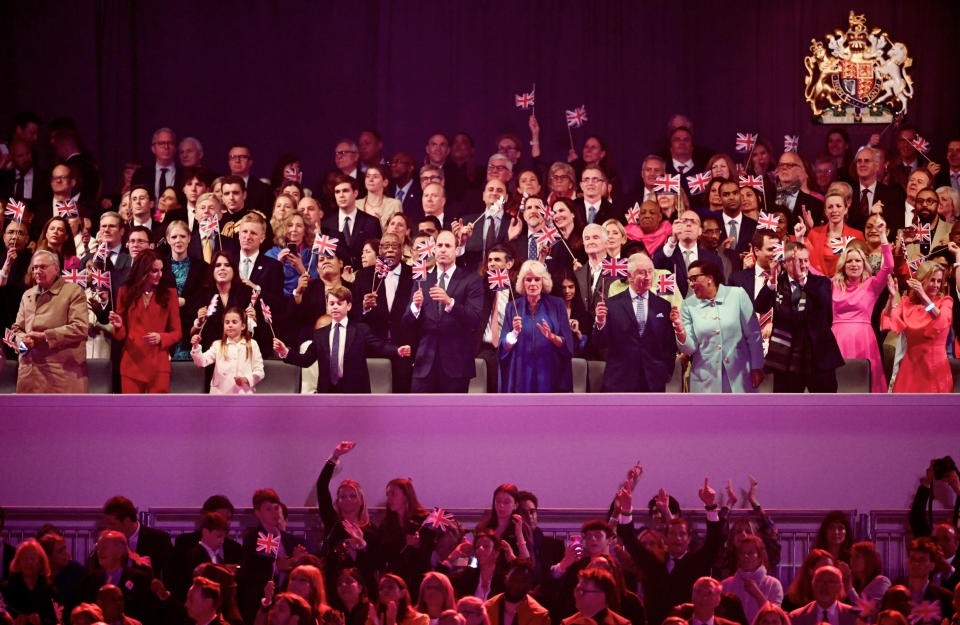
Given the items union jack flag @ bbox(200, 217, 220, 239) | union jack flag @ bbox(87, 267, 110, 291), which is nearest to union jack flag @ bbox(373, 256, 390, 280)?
union jack flag @ bbox(200, 217, 220, 239)

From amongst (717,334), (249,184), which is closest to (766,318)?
(717,334)

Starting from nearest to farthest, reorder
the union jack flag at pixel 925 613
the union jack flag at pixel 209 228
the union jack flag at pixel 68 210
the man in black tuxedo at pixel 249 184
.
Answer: the union jack flag at pixel 925 613
the union jack flag at pixel 209 228
the union jack flag at pixel 68 210
the man in black tuxedo at pixel 249 184

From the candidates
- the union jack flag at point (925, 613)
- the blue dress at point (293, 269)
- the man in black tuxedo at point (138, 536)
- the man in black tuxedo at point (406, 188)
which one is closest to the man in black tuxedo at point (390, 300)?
the blue dress at point (293, 269)

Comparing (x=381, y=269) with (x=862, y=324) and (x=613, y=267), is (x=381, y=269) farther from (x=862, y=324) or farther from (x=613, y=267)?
(x=862, y=324)

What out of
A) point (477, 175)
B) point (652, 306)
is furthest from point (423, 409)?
point (477, 175)

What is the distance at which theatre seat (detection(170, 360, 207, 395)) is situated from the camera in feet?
24.2

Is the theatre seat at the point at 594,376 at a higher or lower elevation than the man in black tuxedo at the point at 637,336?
lower

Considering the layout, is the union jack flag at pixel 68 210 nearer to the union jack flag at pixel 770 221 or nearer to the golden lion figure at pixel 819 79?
the union jack flag at pixel 770 221

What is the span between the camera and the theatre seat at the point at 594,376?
7410mm

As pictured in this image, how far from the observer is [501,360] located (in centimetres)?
720

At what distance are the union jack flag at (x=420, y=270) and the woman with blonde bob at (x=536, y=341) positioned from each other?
21.6 inches

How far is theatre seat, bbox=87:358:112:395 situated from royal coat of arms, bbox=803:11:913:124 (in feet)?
22.4

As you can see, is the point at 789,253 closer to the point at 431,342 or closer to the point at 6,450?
the point at 431,342

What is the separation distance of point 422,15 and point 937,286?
5.67m
